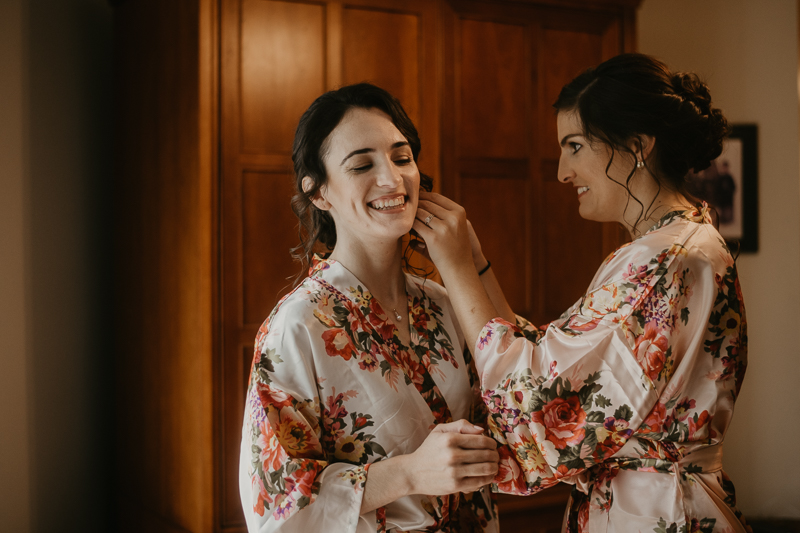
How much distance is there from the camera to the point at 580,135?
1325mm

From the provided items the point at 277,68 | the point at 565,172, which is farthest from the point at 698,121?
the point at 277,68

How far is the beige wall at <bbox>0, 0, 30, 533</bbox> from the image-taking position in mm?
2230

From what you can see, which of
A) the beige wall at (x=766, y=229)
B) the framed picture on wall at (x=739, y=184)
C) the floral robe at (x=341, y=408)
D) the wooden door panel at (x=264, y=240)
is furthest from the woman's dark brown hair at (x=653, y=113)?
the beige wall at (x=766, y=229)

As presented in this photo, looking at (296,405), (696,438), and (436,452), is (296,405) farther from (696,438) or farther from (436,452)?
(696,438)

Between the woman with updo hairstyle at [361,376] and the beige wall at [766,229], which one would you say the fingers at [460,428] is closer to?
the woman with updo hairstyle at [361,376]

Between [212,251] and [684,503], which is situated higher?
[212,251]

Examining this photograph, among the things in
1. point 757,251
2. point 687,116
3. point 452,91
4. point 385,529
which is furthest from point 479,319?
point 757,251

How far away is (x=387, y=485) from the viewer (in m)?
1.08

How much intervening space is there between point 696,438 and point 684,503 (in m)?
0.11

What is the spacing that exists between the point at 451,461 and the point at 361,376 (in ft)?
0.72

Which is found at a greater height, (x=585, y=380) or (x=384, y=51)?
(x=384, y=51)

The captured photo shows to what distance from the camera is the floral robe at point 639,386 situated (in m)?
1.10

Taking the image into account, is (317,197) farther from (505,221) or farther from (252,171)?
(505,221)

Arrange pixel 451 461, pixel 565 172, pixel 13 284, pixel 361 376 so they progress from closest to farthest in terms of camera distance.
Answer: pixel 451 461 → pixel 361 376 → pixel 565 172 → pixel 13 284
